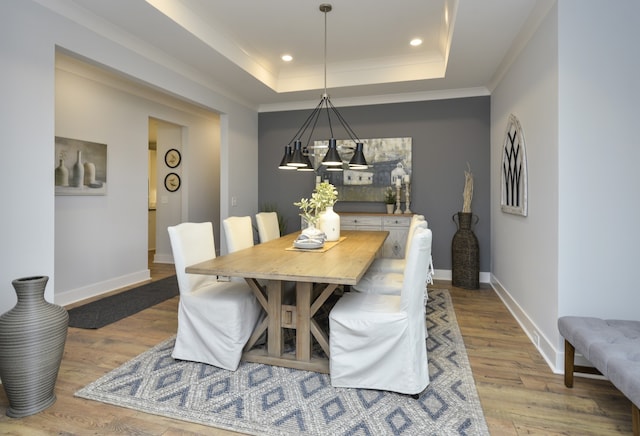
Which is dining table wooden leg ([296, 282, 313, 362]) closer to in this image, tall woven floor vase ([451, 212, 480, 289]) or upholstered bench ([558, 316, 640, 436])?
upholstered bench ([558, 316, 640, 436])

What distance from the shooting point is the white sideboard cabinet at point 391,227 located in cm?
482

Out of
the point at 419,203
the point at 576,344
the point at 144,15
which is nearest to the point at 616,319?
the point at 576,344

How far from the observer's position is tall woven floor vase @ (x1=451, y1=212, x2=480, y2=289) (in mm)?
4562

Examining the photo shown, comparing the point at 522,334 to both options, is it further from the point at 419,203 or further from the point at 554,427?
the point at 419,203

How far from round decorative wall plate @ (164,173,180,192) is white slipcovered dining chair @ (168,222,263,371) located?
156 inches

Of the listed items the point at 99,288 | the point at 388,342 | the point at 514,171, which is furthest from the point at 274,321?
the point at 99,288

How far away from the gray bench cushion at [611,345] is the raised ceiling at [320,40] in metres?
2.24

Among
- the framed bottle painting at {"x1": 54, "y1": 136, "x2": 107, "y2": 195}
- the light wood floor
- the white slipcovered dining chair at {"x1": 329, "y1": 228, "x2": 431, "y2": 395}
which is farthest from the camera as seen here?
the framed bottle painting at {"x1": 54, "y1": 136, "x2": 107, "y2": 195}

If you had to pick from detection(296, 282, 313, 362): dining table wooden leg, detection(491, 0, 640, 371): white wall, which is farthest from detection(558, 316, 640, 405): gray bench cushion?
detection(296, 282, 313, 362): dining table wooden leg

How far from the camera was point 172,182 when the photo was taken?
20.9 ft

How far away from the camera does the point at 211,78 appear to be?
4.46m

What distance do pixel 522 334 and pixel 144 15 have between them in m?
3.99

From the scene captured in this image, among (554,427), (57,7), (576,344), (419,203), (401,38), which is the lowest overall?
(554,427)

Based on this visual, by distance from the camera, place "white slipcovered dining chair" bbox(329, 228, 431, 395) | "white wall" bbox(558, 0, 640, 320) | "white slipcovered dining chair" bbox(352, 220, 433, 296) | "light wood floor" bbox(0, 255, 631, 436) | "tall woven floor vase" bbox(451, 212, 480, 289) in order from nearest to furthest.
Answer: "light wood floor" bbox(0, 255, 631, 436) → "white slipcovered dining chair" bbox(329, 228, 431, 395) → "white wall" bbox(558, 0, 640, 320) → "white slipcovered dining chair" bbox(352, 220, 433, 296) → "tall woven floor vase" bbox(451, 212, 480, 289)
